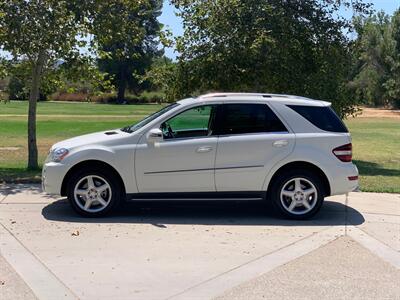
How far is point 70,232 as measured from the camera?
23.0 ft

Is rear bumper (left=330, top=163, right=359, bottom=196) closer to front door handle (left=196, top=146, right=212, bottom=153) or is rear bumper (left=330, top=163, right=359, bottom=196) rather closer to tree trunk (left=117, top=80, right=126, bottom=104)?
front door handle (left=196, top=146, right=212, bottom=153)

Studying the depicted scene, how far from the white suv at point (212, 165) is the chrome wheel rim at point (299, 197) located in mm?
13

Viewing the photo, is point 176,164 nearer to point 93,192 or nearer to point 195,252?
point 93,192

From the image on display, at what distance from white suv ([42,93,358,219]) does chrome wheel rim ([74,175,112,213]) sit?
13mm

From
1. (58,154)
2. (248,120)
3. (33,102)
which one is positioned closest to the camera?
(58,154)

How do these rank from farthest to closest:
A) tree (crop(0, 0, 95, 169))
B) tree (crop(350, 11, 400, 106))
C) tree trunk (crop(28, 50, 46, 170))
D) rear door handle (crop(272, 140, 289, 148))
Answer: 1. tree (crop(350, 11, 400, 106))
2. tree trunk (crop(28, 50, 46, 170))
3. tree (crop(0, 0, 95, 169))
4. rear door handle (crop(272, 140, 289, 148))

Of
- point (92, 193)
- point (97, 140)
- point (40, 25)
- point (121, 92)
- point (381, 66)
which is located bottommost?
point (92, 193)

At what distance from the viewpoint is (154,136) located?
7.73m

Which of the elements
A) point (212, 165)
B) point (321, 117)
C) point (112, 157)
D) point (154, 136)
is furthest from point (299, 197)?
point (112, 157)

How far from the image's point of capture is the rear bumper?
784cm

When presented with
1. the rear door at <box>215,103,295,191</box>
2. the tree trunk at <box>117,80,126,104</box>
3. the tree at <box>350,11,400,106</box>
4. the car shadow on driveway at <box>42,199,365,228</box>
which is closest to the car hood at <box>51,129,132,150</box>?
the car shadow on driveway at <box>42,199,365,228</box>

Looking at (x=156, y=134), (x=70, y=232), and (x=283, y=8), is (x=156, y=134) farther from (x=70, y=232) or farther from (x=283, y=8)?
(x=283, y=8)

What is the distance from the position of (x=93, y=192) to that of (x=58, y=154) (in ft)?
2.26

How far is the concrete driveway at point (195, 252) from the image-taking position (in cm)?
514
